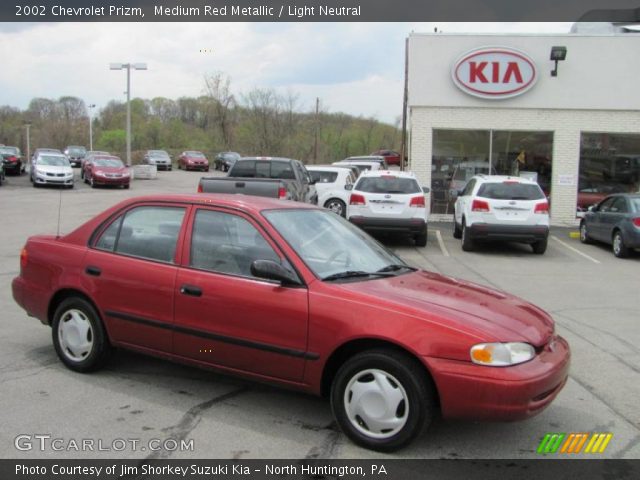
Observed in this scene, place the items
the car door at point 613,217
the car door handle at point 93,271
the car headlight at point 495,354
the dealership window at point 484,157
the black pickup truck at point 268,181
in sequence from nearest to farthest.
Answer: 1. the car headlight at point 495,354
2. the car door handle at point 93,271
3. the black pickup truck at point 268,181
4. the car door at point 613,217
5. the dealership window at point 484,157

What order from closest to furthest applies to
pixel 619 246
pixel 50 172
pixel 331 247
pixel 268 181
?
pixel 331 247
pixel 268 181
pixel 619 246
pixel 50 172

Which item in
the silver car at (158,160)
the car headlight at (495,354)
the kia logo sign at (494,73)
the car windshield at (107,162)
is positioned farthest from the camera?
the silver car at (158,160)

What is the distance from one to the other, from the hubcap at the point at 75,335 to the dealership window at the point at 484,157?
52.3 feet

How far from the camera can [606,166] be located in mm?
19922

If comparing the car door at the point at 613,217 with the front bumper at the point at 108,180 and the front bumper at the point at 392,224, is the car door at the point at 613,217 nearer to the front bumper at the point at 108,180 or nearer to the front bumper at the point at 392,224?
the front bumper at the point at 392,224

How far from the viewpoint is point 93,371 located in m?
5.16

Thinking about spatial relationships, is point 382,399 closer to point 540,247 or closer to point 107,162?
point 540,247

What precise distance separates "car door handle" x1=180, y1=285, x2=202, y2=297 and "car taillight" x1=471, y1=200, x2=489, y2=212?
34.4 ft

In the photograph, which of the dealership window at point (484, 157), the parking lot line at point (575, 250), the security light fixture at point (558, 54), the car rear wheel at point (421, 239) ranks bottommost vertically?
the parking lot line at point (575, 250)

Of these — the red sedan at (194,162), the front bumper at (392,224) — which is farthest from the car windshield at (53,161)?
the front bumper at (392,224)

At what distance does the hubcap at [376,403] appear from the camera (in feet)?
12.5

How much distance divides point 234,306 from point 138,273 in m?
0.95

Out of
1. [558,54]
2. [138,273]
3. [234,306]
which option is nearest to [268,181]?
[138,273]
